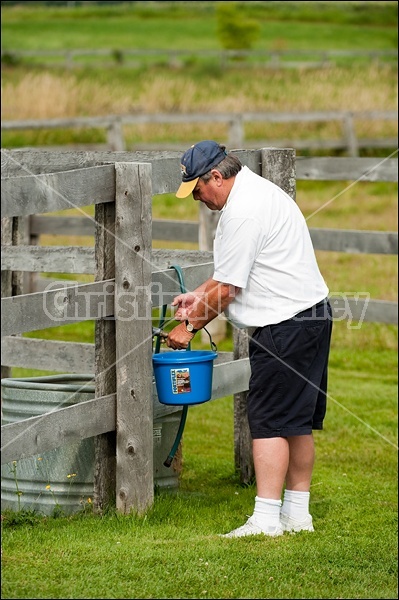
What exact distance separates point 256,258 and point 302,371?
1.75ft

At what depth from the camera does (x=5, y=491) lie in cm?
520

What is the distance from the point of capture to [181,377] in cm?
487

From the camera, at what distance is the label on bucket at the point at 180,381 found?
4863mm

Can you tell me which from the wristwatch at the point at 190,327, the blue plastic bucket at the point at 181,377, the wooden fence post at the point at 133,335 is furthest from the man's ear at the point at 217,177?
the blue plastic bucket at the point at 181,377

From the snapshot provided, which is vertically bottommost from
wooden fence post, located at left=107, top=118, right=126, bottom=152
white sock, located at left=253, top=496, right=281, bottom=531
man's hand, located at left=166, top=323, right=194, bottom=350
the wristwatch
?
white sock, located at left=253, top=496, right=281, bottom=531

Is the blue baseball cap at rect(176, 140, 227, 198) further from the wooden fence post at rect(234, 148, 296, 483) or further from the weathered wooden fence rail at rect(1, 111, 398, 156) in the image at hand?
the weathered wooden fence rail at rect(1, 111, 398, 156)

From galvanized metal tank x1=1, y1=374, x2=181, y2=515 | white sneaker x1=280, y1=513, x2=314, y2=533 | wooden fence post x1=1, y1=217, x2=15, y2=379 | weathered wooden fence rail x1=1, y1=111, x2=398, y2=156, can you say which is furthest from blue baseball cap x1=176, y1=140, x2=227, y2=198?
weathered wooden fence rail x1=1, y1=111, x2=398, y2=156

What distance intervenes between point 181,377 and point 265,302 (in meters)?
0.50

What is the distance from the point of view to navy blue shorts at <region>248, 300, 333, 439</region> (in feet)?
15.6

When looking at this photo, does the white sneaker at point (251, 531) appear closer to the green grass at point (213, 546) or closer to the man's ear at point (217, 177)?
the green grass at point (213, 546)

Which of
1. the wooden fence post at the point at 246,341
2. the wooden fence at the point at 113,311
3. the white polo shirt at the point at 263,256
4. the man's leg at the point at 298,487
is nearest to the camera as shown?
the wooden fence at the point at 113,311

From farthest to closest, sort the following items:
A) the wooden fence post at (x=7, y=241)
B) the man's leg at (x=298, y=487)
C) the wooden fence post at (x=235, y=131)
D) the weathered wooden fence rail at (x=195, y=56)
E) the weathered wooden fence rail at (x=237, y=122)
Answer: the weathered wooden fence rail at (x=195, y=56) < the wooden fence post at (x=235, y=131) < the weathered wooden fence rail at (x=237, y=122) < the wooden fence post at (x=7, y=241) < the man's leg at (x=298, y=487)

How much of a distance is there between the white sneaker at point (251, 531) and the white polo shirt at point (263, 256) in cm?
A: 87

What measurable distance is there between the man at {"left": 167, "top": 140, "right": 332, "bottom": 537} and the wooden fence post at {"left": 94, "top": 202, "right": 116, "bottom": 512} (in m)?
0.30
